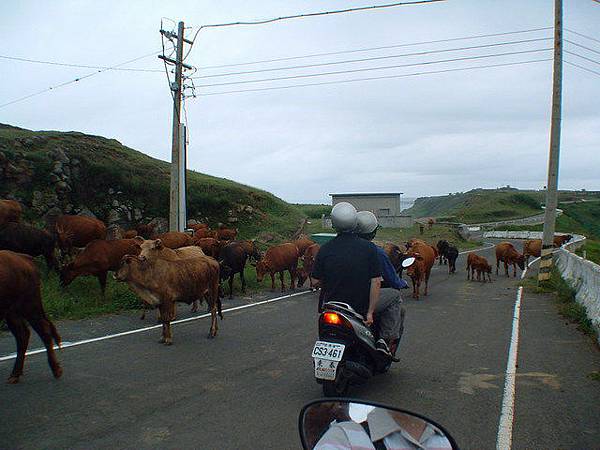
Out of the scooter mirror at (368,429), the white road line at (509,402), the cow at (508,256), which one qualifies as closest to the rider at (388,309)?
the white road line at (509,402)

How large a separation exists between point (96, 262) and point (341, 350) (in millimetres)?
8751

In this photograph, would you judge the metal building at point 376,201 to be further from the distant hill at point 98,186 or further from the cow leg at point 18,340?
the cow leg at point 18,340

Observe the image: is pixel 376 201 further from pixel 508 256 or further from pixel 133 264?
pixel 133 264

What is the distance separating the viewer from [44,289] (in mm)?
12516

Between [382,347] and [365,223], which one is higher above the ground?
[365,223]

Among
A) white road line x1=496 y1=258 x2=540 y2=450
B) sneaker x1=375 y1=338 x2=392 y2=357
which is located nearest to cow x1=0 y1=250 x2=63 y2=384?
sneaker x1=375 y1=338 x2=392 y2=357

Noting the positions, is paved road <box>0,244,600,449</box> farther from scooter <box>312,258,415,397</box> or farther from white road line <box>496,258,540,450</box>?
scooter <box>312,258,415,397</box>

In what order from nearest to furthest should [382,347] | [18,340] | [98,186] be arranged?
[382,347]
[18,340]
[98,186]

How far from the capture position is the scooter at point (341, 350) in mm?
5844

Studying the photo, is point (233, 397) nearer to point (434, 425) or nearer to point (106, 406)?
point (106, 406)

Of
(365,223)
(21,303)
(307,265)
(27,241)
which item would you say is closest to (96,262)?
(27,241)

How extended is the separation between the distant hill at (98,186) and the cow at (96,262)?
22.5ft

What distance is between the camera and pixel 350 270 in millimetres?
6332

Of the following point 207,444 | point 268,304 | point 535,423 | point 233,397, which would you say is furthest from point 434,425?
point 268,304
